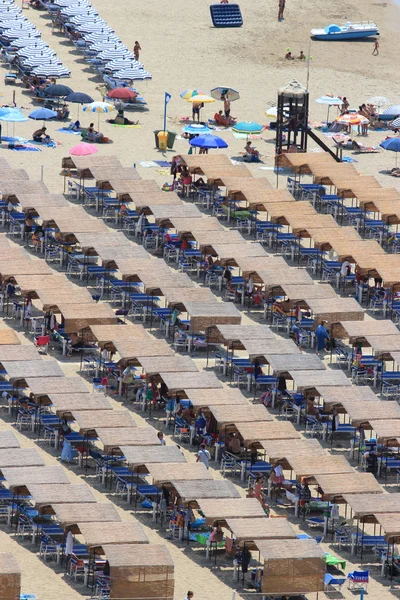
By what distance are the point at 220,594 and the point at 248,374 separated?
40.8 ft

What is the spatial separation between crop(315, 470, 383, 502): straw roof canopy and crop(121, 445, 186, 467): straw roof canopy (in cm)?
367

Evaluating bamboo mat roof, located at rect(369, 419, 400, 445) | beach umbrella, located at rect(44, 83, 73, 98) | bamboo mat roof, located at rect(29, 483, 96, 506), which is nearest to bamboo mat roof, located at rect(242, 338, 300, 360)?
bamboo mat roof, located at rect(369, 419, 400, 445)

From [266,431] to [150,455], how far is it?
11.4 ft

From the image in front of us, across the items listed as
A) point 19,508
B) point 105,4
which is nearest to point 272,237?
point 19,508

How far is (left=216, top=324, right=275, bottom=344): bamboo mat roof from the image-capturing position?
2564 inches

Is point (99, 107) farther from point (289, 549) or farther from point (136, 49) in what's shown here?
point (289, 549)

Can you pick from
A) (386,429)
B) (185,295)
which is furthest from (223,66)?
(386,429)

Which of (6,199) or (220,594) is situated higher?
(6,199)

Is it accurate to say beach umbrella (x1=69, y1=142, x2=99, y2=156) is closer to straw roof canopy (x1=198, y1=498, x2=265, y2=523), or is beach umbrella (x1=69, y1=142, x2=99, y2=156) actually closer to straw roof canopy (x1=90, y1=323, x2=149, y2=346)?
straw roof canopy (x1=90, y1=323, x2=149, y2=346)

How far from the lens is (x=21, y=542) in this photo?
55188 millimetres

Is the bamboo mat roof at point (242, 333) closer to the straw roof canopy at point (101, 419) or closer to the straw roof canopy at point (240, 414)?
the straw roof canopy at point (240, 414)

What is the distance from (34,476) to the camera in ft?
184

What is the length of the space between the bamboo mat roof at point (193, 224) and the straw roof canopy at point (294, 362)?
1069cm

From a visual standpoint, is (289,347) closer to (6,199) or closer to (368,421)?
(368,421)
